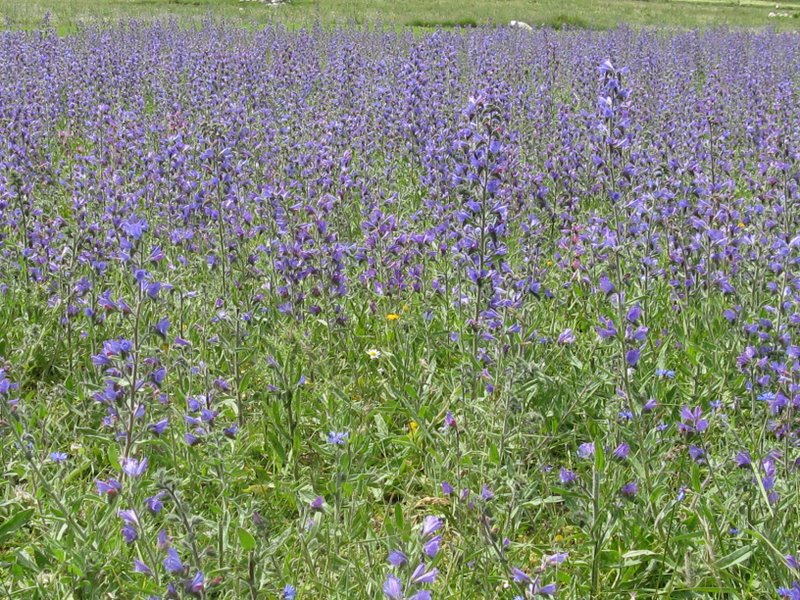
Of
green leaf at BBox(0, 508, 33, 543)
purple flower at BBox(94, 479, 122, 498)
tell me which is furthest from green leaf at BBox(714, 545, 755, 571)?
green leaf at BBox(0, 508, 33, 543)

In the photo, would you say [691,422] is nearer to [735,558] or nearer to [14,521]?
[735,558]

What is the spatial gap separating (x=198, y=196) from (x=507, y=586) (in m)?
3.02

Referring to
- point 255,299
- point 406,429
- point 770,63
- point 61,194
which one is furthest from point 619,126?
point 770,63

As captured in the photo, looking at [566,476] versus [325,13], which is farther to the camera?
[325,13]

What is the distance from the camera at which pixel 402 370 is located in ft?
11.8

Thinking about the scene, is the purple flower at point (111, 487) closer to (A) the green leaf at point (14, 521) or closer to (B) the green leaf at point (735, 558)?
(A) the green leaf at point (14, 521)

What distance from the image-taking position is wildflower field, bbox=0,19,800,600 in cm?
236

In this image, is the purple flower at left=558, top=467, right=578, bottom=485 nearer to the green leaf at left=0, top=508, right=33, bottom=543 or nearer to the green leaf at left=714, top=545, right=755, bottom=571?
the green leaf at left=714, top=545, right=755, bottom=571

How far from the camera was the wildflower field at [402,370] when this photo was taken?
2355 mm

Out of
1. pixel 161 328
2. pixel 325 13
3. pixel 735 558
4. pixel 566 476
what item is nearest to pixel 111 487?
pixel 161 328

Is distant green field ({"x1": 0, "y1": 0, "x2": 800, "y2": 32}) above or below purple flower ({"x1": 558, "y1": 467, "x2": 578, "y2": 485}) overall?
above

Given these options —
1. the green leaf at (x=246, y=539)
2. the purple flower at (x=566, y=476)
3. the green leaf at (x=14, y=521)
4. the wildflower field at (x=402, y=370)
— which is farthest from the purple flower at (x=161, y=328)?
the purple flower at (x=566, y=476)

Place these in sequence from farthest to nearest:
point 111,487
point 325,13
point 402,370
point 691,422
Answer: point 325,13, point 402,370, point 691,422, point 111,487

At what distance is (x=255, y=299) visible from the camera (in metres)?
4.00
